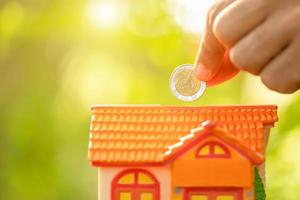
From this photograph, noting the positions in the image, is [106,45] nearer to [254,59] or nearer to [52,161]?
[52,161]

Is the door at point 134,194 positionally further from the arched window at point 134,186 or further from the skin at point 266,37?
the skin at point 266,37

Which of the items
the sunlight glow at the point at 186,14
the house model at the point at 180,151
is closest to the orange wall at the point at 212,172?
the house model at the point at 180,151

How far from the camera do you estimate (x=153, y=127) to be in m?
0.90

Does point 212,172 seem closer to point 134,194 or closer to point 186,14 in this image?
point 134,194

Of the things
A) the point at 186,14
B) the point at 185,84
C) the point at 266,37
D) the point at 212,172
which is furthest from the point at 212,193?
the point at 186,14

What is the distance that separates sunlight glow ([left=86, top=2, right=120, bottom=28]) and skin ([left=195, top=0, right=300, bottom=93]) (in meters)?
2.12

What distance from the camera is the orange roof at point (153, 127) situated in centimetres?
88

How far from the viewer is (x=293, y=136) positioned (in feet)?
7.91

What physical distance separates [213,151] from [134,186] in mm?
109

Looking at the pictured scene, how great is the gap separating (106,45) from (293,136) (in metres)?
0.83

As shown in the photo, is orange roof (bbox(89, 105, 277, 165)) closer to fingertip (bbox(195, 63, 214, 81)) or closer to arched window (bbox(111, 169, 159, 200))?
arched window (bbox(111, 169, 159, 200))

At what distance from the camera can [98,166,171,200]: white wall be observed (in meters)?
0.87

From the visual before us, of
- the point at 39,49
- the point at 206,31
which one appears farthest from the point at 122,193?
the point at 39,49

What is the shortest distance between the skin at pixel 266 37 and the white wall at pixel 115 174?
0.27 meters
